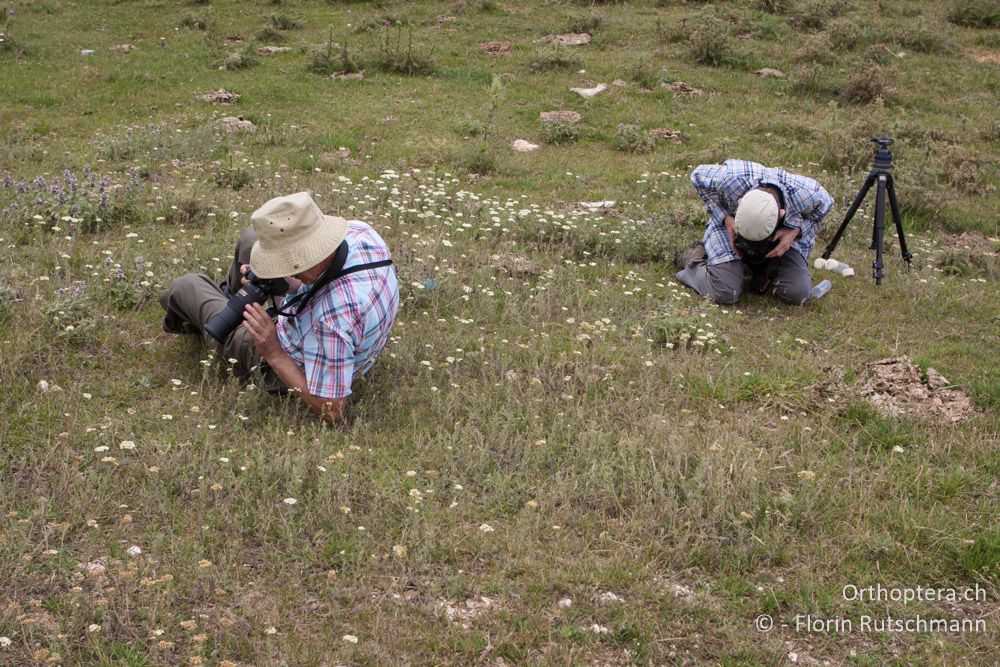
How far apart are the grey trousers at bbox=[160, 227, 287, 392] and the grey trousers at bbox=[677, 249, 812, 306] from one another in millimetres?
3764

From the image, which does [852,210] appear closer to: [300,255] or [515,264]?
[515,264]

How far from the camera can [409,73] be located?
47.2 ft

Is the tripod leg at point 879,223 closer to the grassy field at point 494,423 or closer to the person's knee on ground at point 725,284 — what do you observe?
the grassy field at point 494,423

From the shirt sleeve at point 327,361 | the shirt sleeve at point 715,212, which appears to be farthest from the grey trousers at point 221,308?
the shirt sleeve at point 715,212

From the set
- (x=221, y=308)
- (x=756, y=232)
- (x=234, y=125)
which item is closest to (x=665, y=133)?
(x=756, y=232)

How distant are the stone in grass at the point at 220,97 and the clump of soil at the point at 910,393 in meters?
9.38

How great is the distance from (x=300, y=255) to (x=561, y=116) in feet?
27.4

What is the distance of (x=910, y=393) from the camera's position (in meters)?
6.07

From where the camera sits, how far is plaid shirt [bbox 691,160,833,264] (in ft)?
25.3

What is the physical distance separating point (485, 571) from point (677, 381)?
2.30 meters

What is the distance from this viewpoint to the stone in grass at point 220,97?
498 inches

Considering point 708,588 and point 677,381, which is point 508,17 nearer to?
point 677,381

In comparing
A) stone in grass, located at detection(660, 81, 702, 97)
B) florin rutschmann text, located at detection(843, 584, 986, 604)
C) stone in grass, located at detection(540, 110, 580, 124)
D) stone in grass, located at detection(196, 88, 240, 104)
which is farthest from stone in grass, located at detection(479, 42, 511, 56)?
florin rutschmann text, located at detection(843, 584, 986, 604)

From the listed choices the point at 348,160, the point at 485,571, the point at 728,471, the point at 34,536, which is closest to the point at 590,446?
the point at 728,471
